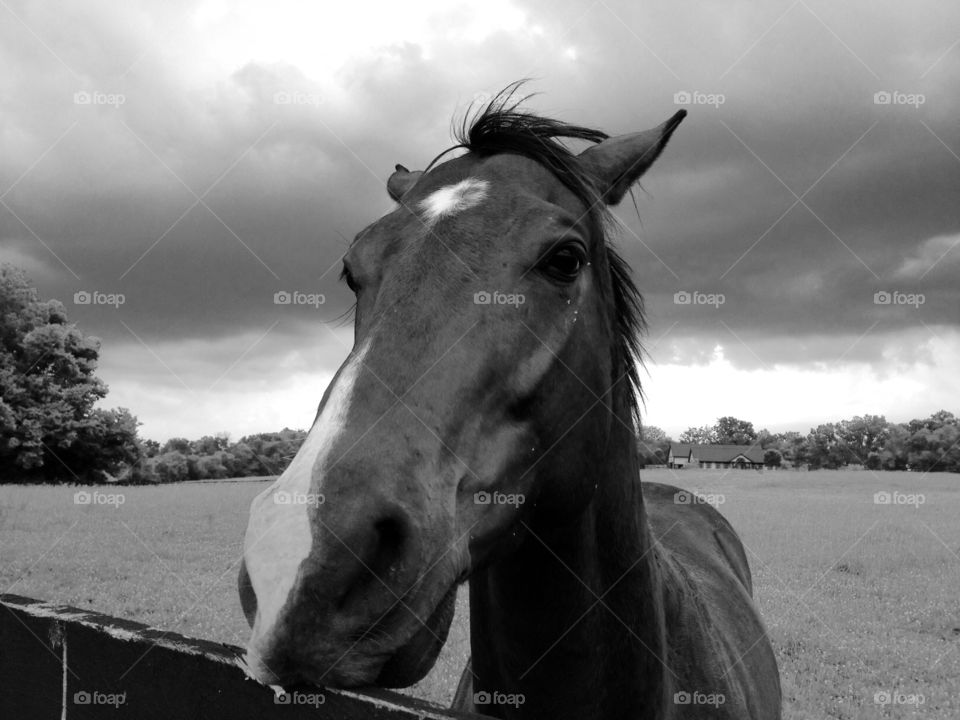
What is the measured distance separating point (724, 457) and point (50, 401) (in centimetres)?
5350

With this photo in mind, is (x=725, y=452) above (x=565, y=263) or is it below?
above

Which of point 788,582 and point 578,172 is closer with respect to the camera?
point 578,172

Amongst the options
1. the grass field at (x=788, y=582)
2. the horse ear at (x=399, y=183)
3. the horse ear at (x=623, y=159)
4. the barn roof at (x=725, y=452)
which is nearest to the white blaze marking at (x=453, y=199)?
the horse ear at (x=623, y=159)

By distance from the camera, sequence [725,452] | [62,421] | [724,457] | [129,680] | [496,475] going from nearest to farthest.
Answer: [496,475] → [129,680] → [62,421] → [724,457] → [725,452]

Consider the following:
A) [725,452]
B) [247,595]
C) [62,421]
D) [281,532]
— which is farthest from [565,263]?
[725,452]

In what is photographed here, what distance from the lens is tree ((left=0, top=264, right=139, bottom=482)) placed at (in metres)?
29.9

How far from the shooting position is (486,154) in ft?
7.45

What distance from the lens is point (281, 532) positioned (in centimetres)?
126

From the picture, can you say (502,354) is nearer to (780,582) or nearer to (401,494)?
(401,494)

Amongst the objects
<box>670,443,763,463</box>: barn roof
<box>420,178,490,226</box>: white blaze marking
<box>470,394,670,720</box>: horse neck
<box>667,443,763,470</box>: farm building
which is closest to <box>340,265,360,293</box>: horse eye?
<box>420,178,490,226</box>: white blaze marking

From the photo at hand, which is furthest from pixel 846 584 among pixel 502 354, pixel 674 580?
pixel 502 354

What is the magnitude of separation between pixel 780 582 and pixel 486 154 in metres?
10.5

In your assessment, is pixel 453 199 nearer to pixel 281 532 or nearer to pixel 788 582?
pixel 281 532

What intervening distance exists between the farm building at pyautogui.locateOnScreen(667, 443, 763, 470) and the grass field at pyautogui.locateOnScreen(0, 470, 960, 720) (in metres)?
Result: 39.7
